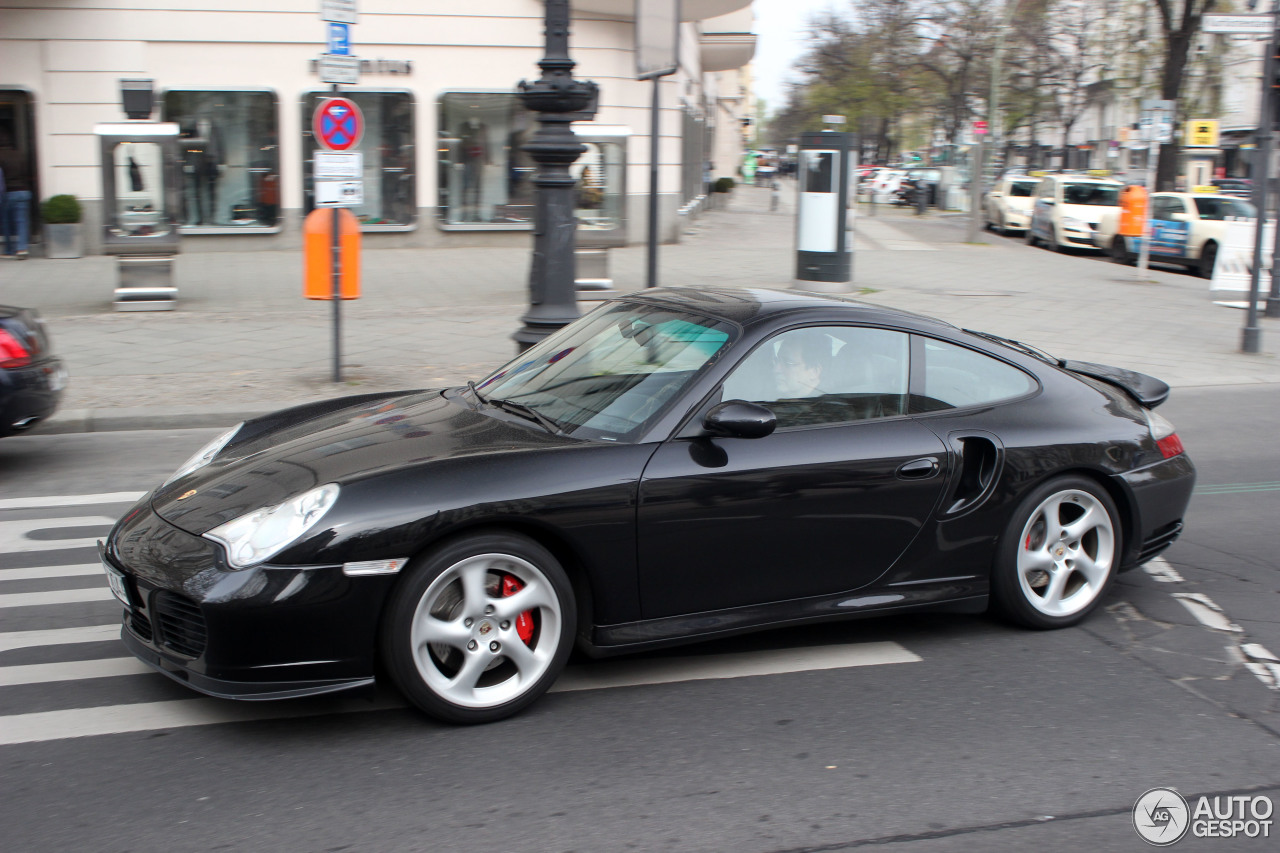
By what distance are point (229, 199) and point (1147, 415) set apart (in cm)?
1949

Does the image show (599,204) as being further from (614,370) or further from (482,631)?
(482,631)

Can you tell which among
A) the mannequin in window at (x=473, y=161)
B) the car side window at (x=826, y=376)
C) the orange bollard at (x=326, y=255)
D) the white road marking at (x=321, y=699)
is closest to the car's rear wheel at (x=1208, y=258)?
the mannequin in window at (x=473, y=161)

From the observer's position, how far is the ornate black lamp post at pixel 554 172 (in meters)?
9.20

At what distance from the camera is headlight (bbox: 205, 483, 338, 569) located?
3.56 m

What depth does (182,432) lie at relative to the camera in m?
8.62

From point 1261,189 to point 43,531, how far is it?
483 inches

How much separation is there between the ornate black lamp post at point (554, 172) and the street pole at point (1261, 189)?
24.4 feet

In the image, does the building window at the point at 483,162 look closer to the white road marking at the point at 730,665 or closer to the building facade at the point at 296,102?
the building facade at the point at 296,102

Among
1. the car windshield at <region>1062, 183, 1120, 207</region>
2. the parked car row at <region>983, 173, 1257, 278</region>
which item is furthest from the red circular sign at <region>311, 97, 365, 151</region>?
the car windshield at <region>1062, 183, 1120, 207</region>

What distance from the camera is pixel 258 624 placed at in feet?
11.5

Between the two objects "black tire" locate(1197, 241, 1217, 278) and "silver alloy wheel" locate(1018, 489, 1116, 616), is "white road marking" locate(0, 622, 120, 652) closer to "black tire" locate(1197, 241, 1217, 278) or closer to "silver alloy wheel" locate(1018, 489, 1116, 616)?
"silver alloy wheel" locate(1018, 489, 1116, 616)

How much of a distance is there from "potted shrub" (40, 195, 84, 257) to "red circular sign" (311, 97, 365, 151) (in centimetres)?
1197

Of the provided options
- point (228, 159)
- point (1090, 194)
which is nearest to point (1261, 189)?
point (1090, 194)

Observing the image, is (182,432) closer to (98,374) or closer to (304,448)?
(98,374)
